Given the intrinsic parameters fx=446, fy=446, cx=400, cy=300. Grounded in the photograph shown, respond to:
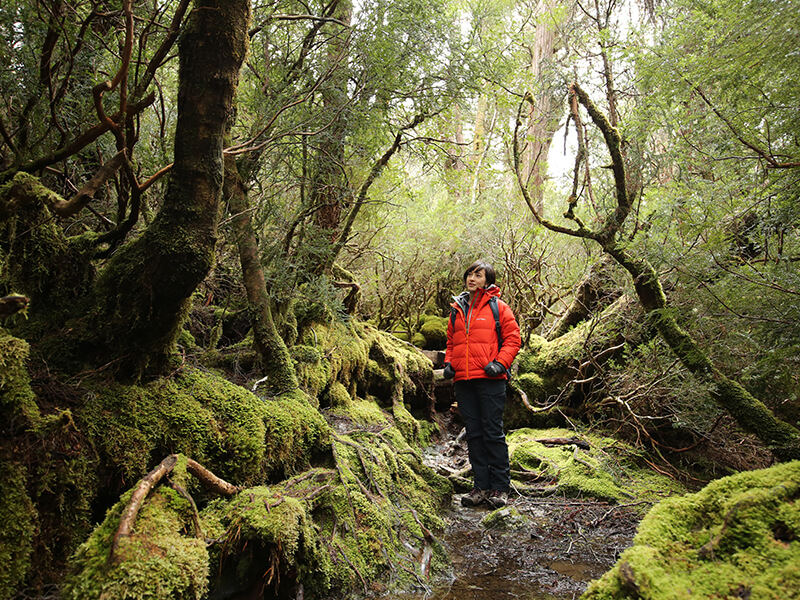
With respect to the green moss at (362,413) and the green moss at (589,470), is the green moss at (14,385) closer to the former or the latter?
the green moss at (362,413)

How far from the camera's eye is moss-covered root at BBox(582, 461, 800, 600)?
4.22 ft

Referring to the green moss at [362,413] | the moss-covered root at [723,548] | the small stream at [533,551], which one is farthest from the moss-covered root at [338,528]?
the moss-covered root at [723,548]

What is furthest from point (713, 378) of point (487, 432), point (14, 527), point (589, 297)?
point (14, 527)

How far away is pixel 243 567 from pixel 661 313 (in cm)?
475

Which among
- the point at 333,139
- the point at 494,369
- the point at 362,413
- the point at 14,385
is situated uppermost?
the point at 333,139

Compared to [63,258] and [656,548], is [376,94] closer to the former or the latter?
[63,258]

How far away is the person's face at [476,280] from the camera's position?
19.0 ft

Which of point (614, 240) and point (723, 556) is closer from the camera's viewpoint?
point (723, 556)

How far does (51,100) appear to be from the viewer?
279 cm

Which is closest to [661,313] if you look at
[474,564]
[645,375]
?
[645,375]

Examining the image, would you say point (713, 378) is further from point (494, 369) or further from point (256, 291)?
point (256, 291)

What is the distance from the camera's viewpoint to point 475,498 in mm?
5254

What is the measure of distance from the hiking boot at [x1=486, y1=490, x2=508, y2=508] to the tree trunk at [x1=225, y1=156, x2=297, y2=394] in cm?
269

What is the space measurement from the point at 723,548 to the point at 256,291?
3.63 m
